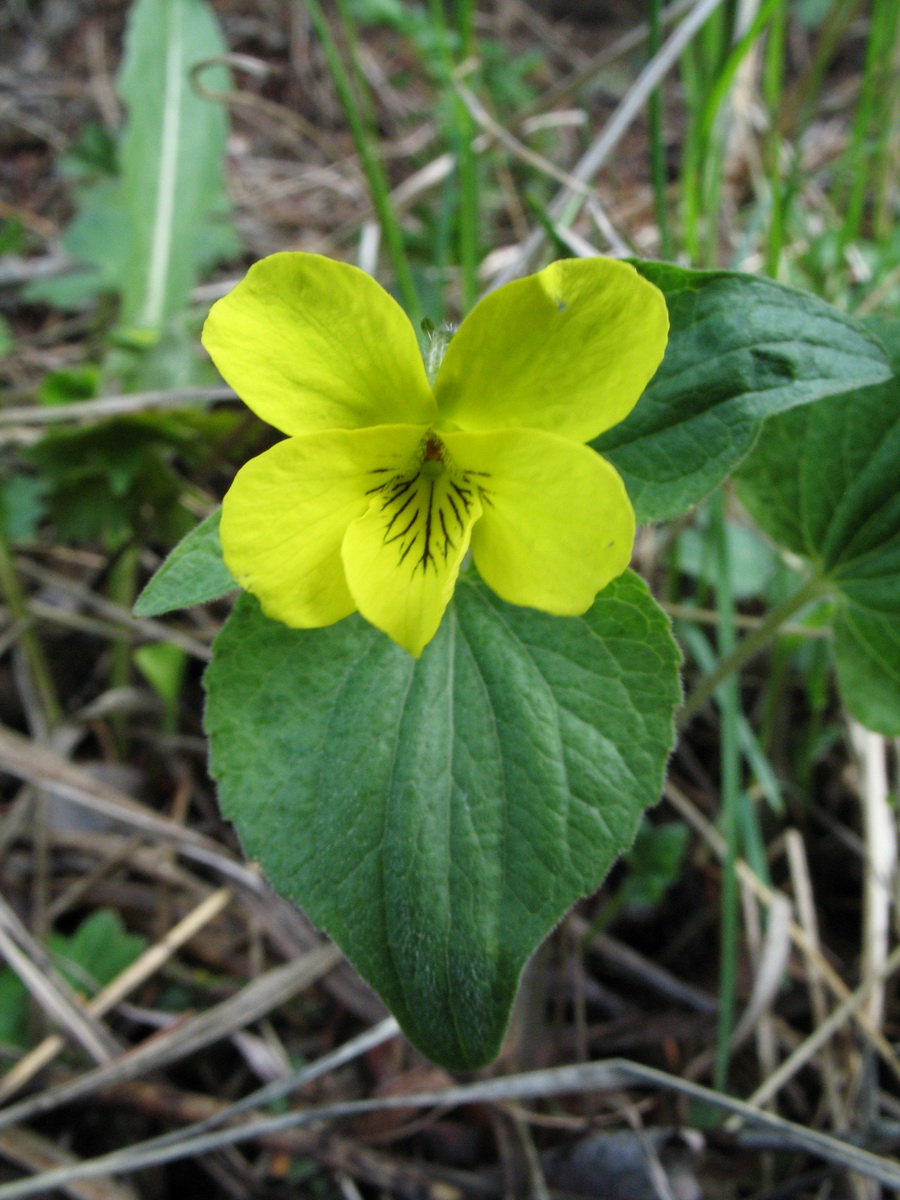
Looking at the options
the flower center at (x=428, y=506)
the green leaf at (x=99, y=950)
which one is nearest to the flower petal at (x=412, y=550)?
the flower center at (x=428, y=506)

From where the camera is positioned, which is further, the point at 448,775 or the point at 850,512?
the point at 850,512

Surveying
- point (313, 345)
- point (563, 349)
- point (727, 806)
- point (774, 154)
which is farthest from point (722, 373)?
point (774, 154)

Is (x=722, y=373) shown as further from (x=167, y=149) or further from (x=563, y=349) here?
(x=167, y=149)

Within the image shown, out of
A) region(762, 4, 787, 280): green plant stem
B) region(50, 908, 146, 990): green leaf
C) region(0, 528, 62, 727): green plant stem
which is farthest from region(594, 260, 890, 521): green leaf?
region(0, 528, 62, 727): green plant stem

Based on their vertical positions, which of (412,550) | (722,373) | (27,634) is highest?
(722,373)

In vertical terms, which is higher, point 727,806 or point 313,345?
point 313,345

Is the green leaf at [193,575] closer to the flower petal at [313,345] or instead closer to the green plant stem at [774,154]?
the flower petal at [313,345]
